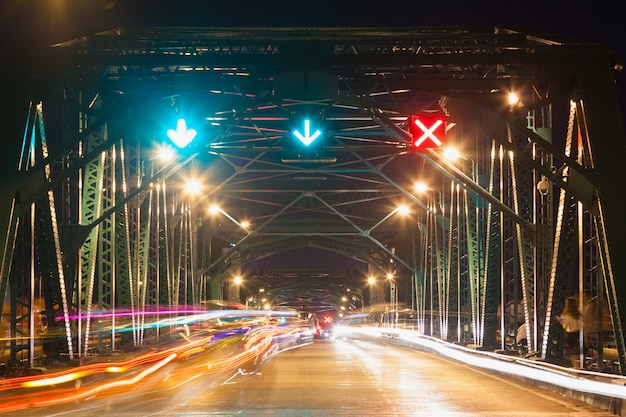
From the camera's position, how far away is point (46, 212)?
1941 cm

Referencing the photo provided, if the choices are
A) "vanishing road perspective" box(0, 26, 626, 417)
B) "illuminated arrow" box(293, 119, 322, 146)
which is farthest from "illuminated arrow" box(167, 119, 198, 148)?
"illuminated arrow" box(293, 119, 322, 146)

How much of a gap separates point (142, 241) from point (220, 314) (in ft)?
54.0

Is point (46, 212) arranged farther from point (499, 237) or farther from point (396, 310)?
point (396, 310)

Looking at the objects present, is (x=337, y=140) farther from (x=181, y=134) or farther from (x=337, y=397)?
(x=337, y=397)

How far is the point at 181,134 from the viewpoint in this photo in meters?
18.5

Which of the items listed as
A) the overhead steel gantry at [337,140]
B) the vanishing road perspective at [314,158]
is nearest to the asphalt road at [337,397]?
the vanishing road perspective at [314,158]

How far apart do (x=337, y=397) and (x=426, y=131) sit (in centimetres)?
545

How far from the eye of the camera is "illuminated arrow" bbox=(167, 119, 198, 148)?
18453 millimetres

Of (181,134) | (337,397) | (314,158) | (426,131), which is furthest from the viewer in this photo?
(314,158)

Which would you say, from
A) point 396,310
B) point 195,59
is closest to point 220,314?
point 396,310

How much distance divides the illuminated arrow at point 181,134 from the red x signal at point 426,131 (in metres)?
4.28

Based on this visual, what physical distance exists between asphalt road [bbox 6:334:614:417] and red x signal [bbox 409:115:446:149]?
4.76 metres

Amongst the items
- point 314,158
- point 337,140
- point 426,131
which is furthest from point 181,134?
point 337,140

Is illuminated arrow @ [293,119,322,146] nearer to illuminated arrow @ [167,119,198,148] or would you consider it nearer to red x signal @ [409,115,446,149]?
red x signal @ [409,115,446,149]
